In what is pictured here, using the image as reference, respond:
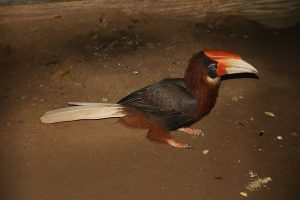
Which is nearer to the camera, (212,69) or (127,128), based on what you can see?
(212,69)

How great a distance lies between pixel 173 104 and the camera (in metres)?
4.07

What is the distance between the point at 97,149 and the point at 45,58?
1.68 meters

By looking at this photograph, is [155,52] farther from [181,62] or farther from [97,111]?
[97,111]

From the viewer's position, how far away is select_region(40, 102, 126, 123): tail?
4.20 m

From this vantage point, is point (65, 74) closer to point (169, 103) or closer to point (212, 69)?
point (169, 103)

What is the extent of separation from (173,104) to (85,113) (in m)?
0.81

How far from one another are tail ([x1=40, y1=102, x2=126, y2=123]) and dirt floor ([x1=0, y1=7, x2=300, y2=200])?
6.0 inches

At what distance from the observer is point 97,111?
4203 millimetres

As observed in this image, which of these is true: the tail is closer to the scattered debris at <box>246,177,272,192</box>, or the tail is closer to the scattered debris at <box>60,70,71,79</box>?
the scattered debris at <box>60,70,71,79</box>

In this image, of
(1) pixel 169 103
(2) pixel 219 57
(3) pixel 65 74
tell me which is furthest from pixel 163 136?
(3) pixel 65 74

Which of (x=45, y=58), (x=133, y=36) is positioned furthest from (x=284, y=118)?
(x=45, y=58)

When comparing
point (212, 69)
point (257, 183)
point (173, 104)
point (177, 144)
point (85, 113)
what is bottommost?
point (257, 183)

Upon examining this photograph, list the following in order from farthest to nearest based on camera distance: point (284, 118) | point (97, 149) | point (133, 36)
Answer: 1. point (133, 36)
2. point (284, 118)
3. point (97, 149)

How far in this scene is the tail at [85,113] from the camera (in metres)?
4.20
